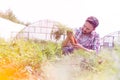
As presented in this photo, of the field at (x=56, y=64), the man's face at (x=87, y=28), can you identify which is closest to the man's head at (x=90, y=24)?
the man's face at (x=87, y=28)

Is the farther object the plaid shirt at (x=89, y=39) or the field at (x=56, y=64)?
the plaid shirt at (x=89, y=39)

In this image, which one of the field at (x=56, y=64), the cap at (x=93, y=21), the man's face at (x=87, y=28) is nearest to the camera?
the field at (x=56, y=64)

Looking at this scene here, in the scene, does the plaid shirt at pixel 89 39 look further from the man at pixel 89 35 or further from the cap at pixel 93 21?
the cap at pixel 93 21

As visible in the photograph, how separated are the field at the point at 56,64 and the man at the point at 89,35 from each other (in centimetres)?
76

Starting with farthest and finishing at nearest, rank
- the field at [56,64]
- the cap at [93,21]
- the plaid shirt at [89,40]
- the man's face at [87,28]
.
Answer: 1. the man's face at [87,28]
2. the cap at [93,21]
3. the plaid shirt at [89,40]
4. the field at [56,64]

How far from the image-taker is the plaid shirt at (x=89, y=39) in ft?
17.1

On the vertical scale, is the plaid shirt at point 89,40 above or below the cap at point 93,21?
→ below

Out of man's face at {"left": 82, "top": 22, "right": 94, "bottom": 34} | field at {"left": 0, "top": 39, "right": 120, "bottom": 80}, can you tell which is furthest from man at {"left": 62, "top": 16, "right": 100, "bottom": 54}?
field at {"left": 0, "top": 39, "right": 120, "bottom": 80}

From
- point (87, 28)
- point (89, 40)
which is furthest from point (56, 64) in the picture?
point (87, 28)

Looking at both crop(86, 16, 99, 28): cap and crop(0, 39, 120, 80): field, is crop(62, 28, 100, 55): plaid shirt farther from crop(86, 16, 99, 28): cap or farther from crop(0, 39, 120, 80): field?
crop(0, 39, 120, 80): field

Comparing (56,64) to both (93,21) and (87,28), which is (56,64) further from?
(87,28)

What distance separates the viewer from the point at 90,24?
5449 mm

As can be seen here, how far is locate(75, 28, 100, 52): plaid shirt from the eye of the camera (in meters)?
5.21

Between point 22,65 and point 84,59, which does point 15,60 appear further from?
point 84,59
